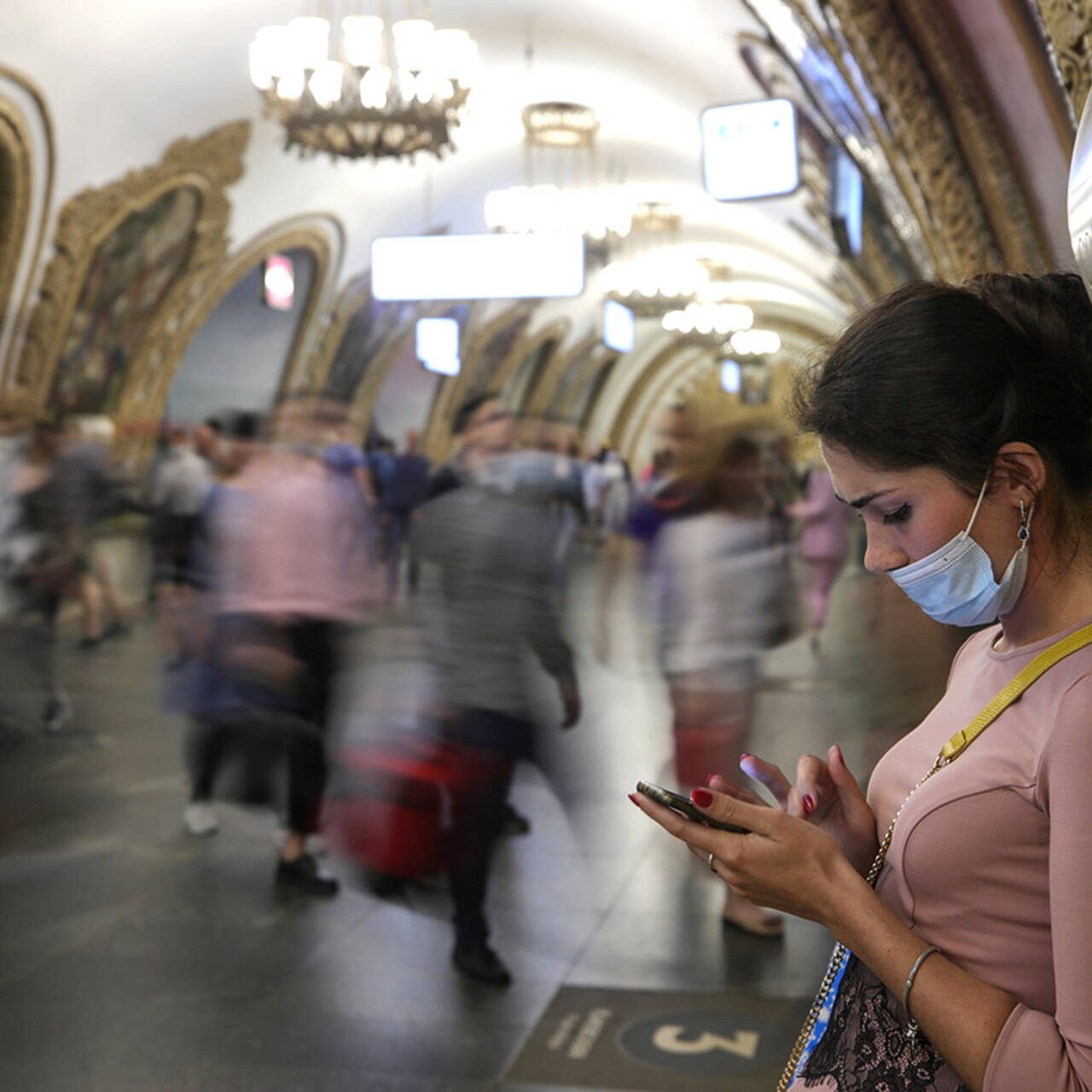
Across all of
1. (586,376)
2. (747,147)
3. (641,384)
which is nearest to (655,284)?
(586,376)

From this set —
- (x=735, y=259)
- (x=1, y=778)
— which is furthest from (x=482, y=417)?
(x=735, y=259)

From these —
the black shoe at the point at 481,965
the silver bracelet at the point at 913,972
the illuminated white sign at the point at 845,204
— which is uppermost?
the illuminated white sign at the point at 845,204

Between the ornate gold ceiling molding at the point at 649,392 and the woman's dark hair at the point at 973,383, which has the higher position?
the ornate gold ceiling molding at the point at 649,392

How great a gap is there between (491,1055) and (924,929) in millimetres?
2529

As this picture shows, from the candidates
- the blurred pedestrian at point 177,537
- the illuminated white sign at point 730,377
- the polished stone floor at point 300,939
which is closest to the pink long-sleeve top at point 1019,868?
the polished stone floor at point 300,939

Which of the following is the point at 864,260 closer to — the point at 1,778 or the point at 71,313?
the point at 71,313

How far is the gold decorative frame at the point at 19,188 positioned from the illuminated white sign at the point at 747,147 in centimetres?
589

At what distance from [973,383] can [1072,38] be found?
1.21 meters

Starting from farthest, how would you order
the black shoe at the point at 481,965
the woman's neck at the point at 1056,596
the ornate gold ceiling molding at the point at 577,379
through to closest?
the ornate gold ceiling molding at the point at 577,379 < the black shoe at the point at 481,965 < the woman's neck at the point at 1056,596

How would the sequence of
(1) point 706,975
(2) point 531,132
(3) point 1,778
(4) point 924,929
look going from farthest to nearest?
(2) point 531,132, (3) point 1,778, (1) point 706,975, (4) point 924,929

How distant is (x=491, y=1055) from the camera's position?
3.80 meters

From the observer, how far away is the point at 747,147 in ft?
32.3

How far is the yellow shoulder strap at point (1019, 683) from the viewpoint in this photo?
4.87 ft

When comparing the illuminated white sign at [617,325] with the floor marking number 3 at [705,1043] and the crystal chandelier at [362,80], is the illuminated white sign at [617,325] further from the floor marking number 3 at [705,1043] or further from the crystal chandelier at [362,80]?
the floor marking number 3 at [705,1043]
